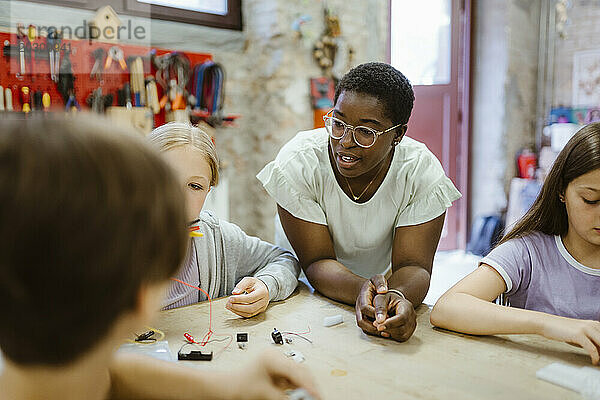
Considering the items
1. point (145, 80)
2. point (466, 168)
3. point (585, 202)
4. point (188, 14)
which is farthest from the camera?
point (466, 168)

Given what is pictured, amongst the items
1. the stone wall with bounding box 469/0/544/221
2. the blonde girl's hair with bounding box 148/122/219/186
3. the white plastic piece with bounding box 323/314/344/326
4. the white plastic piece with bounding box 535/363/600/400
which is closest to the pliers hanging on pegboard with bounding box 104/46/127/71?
the blonde girl's hair with bounding box 148/122/219/186

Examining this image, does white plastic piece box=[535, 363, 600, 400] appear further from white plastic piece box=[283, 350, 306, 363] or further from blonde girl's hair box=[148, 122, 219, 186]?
blonde girl's hair box=[148, 122, 219, 186]

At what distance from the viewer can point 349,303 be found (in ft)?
5.23

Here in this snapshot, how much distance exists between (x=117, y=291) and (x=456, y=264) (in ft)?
16.4

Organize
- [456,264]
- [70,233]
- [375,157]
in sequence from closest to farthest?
[70,233] → [375,157] → [456,264]

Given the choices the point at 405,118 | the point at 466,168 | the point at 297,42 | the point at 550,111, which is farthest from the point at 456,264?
the point at 405,118

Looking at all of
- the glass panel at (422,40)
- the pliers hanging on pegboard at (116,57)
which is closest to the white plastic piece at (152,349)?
the pliers hanging on pegboard at (116,57)

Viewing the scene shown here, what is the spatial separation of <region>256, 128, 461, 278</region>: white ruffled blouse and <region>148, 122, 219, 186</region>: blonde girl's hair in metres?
0.29

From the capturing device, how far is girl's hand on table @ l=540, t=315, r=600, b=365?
47.0 inches

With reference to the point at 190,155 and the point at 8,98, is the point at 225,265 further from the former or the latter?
the point at 8,98

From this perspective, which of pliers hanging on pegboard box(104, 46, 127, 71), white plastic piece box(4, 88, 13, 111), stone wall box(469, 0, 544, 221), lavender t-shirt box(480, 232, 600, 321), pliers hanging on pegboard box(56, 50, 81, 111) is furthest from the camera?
stone wall box(469, 0, 544, 221)

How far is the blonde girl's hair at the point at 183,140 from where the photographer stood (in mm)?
1479

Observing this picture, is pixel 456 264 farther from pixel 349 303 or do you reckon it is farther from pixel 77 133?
pixel 77 133

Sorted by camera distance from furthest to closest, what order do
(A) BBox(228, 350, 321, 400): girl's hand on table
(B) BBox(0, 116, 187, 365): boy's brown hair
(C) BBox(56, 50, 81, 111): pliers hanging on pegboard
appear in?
(C) BBox(56, 50, 81, 111): pliers hanging on pegboard, (A) BBox(228, 350, 321, 400): girl's hand on table, (B) BBox(0, 116, 187, 365): boy's brown hair
